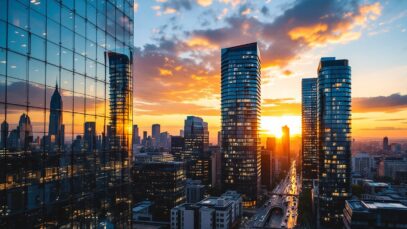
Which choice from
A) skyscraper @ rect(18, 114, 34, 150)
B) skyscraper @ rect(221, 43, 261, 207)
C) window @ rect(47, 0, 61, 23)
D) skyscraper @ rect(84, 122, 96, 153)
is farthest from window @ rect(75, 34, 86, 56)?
skyscraper @ rect(221, 43, 261, 207)

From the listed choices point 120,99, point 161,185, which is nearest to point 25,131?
point 120,99

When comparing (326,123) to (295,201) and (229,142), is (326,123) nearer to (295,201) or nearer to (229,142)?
(229,142)

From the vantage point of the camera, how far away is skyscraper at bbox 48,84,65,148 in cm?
1947

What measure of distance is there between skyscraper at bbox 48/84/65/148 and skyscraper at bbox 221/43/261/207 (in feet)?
511

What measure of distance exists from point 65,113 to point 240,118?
522ft

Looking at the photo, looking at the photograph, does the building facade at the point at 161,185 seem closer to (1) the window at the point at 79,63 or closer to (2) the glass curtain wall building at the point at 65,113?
(2) the glass curtain wall building at the point at 65,113

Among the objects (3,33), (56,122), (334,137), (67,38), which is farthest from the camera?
(334,137)

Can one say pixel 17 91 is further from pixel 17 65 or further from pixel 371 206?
pixel 371 206

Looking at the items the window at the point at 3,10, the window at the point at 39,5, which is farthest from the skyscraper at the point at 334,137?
the window at the point at 3,10

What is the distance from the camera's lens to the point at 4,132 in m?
16.2

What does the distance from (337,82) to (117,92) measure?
117m

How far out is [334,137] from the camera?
12706cm

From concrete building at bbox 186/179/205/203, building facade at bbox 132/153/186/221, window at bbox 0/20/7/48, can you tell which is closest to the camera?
window at bbox 0/20/7/48

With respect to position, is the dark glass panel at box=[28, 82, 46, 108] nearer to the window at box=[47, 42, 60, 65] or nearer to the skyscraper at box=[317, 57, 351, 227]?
the window at box=[47, 42, 60, 65]
